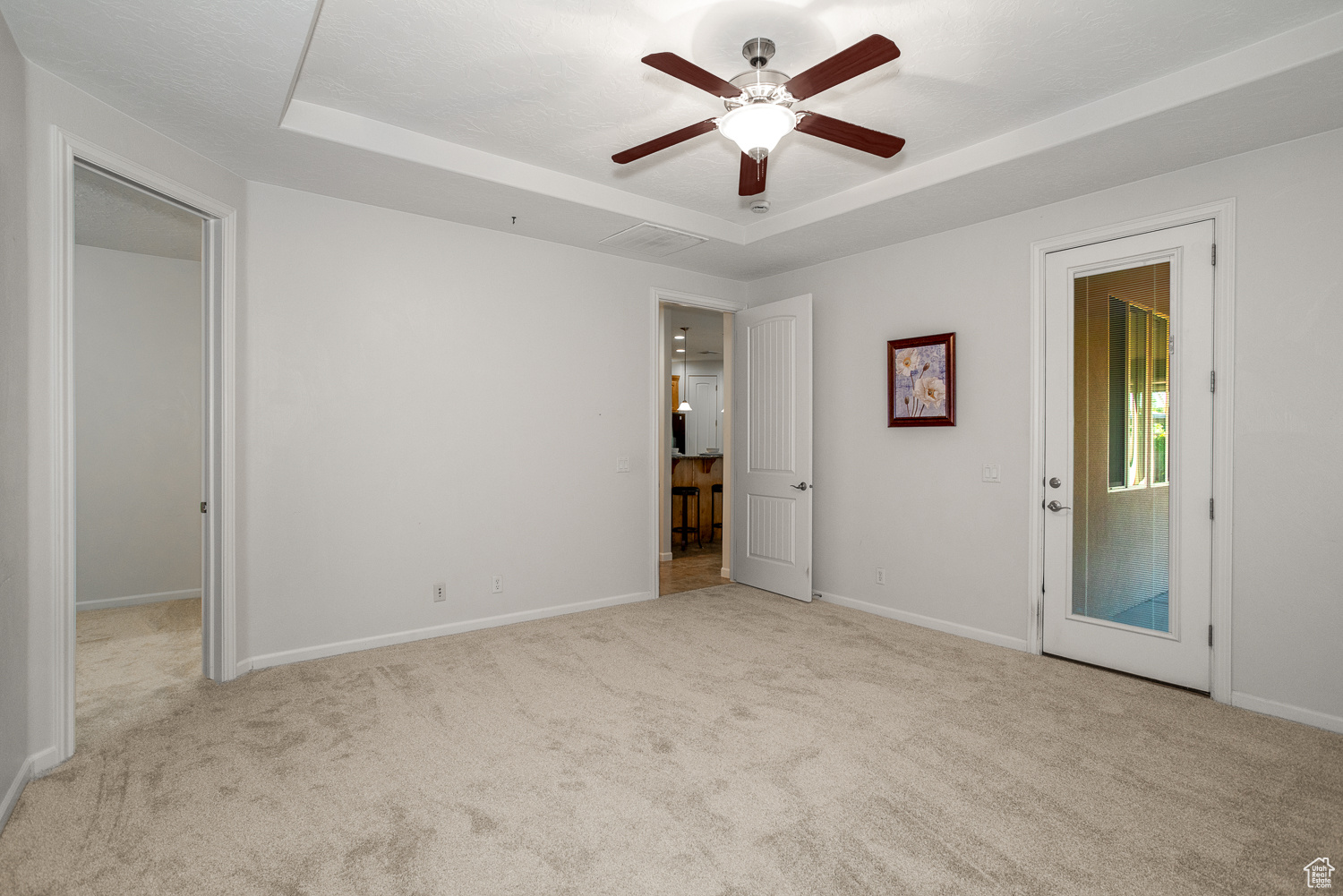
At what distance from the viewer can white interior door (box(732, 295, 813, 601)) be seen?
487cm

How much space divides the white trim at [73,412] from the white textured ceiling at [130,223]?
0.56 m

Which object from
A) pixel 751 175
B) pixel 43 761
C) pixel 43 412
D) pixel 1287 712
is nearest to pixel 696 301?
pixel 751 175

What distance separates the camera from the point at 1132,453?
3377 mm

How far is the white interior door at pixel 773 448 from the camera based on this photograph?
4871mm

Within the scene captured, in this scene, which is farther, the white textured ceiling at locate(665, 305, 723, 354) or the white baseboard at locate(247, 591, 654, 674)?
the white textured ceiling at locate(665, 305, 723, 354)

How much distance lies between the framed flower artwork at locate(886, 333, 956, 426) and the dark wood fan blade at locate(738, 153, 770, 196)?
2023 millimetres

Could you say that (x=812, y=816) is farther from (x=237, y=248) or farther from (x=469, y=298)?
(x=237, y=248)

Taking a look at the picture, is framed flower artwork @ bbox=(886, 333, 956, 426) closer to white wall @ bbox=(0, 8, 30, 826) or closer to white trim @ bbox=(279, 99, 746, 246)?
white trim @ bbox=(279, 99, 746, 246)

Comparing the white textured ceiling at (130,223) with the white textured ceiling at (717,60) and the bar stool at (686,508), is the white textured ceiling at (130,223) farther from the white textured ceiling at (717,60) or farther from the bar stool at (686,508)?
the bar stool at (686,508)

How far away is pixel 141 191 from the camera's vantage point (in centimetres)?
291

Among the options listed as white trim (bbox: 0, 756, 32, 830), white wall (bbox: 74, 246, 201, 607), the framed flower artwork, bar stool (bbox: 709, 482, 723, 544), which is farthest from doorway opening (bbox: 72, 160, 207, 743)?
bar stool (bbox: 709, 482, 723, 544)

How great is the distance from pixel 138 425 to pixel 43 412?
9.62 feet

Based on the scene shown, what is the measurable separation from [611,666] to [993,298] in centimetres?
315

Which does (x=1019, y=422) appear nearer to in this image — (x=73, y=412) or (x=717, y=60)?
(x=717, y=60)
